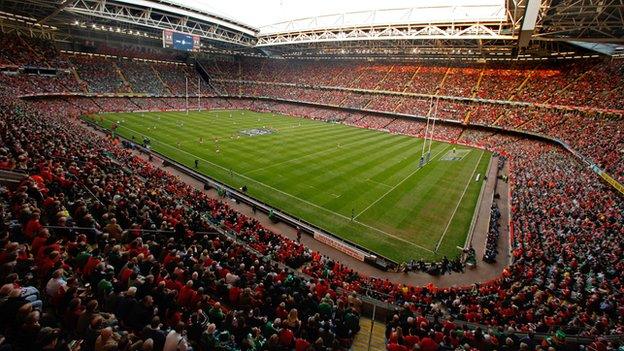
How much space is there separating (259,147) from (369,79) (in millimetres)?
→ 42478

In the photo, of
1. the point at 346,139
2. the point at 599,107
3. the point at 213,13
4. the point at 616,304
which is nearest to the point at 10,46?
the point at 213,13

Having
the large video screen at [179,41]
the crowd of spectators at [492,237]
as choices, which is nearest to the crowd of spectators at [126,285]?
the crowd of spectators at [492,237]

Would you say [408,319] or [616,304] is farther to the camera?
[616,304]

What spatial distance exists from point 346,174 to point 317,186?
15.4 ft

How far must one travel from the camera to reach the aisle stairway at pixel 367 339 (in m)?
9.09

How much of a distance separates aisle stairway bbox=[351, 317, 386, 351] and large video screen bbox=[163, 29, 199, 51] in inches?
1957

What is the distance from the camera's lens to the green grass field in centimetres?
2233

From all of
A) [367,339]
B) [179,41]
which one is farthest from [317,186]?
[179,41]

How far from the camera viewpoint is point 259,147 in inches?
1534

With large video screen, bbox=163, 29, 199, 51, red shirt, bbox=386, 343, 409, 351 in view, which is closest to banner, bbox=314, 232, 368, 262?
red shirt, bbox=386, 343, 409, 351

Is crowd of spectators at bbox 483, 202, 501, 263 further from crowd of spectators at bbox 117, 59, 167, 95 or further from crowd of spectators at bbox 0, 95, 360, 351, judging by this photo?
crowd of spectators at bbox 117, 59, 167, 95

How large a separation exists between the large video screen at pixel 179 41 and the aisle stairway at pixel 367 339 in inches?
1957

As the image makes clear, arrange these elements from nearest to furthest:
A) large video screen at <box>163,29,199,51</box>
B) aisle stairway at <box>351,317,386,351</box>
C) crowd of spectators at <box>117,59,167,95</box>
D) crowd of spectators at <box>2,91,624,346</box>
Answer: aisle stairway at <box>351,317,386,351</box> < crowd of spectators at <box>2,91,624,346</box> < large video screen at <box>163,29,199,51</box> < crowd of spectators at <box>117,59,167,95</box>

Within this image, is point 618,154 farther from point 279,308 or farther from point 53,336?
point 53,336
